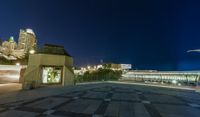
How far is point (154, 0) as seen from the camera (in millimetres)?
51125

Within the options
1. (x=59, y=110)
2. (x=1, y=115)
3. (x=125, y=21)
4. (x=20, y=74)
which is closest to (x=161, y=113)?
(x=59, y=110)

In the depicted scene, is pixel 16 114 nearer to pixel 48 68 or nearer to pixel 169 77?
pixel 48 68

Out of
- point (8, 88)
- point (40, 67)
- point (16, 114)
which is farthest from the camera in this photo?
point (40, 67)

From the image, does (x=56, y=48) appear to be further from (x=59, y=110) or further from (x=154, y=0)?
(x=154, y=0)

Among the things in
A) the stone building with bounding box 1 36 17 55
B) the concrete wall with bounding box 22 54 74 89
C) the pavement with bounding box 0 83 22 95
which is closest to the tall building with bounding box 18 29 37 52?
the stone building with bounding box 1 36 17 55

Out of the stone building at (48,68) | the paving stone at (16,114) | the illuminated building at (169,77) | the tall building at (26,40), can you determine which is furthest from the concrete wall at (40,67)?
the tall building at (26,40)

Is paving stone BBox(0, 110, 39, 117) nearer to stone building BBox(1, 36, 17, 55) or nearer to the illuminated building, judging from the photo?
the illuminated building

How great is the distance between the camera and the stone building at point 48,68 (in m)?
15.1

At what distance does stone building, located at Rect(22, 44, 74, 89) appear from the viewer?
15078mm

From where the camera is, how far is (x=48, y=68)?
1603 centimetres

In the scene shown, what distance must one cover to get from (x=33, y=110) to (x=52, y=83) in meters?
9.45

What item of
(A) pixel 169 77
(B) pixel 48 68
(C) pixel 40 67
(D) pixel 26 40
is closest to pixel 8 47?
(D) pixel 26 40

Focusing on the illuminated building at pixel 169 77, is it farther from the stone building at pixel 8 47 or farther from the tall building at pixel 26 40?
the tall building at pixel 26 40

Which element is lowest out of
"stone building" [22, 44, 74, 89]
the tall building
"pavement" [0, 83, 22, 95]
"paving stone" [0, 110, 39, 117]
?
"paving stone" [0, 110, 39, 117]
